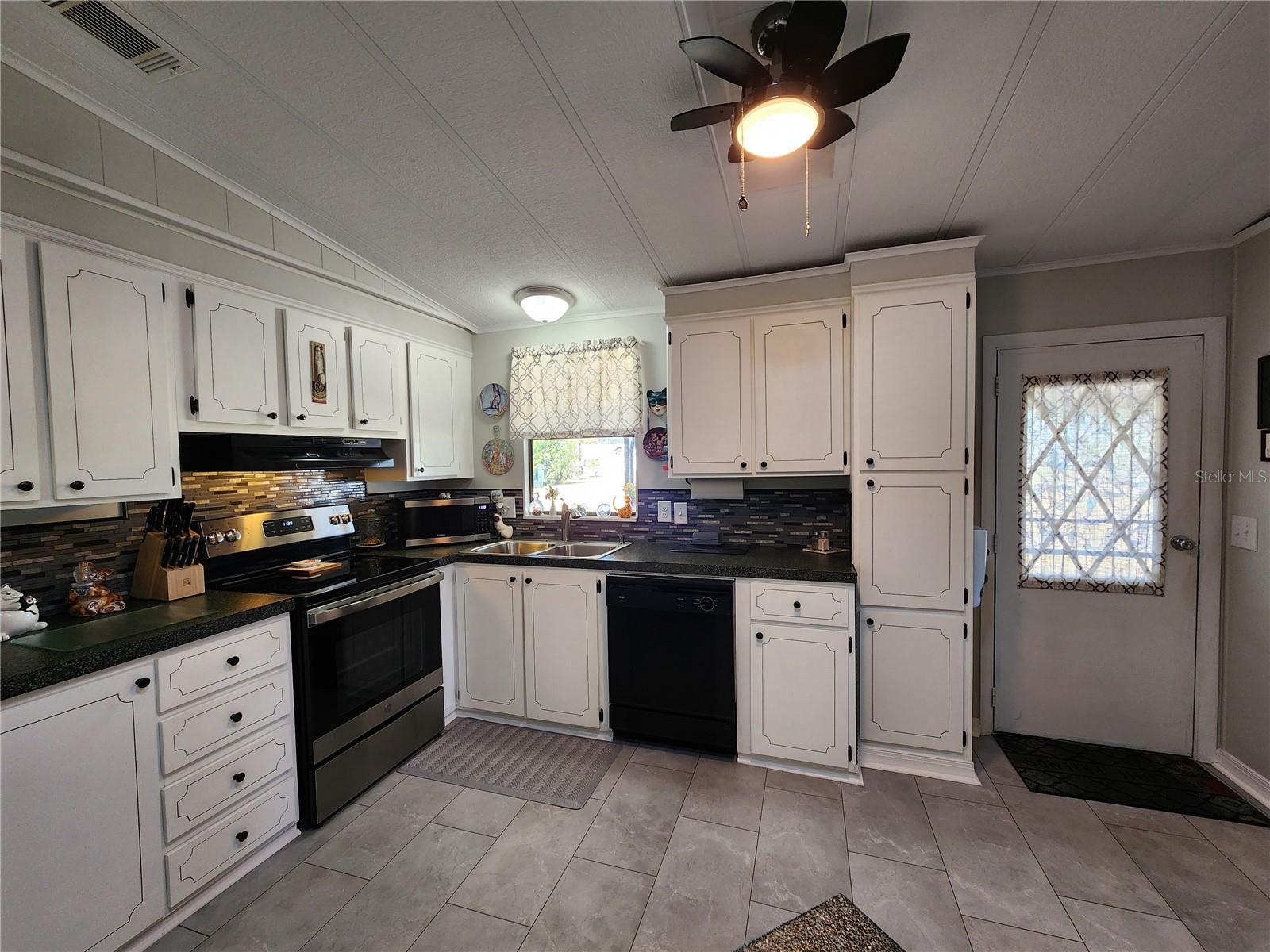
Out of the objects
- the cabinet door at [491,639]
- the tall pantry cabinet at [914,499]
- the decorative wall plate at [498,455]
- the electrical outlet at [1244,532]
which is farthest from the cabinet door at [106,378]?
the electrical outlet at [1244,532]

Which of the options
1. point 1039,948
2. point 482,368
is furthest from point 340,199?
point 1039,948

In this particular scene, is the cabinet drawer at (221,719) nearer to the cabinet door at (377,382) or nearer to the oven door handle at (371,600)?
the oven door handle at (371,600)

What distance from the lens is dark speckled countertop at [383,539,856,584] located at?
2.36 meters

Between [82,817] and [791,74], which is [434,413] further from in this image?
[791,74]

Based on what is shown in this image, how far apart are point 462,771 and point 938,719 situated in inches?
88.2

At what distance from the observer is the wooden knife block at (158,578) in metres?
1.94

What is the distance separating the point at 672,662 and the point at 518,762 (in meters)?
0.90

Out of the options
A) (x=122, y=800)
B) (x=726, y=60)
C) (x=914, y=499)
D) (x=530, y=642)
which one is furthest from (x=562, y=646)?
(x=726, y=60)

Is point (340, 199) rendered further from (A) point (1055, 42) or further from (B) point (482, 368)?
(A) point (1055, 42)

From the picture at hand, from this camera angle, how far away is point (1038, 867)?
1800 millimetres

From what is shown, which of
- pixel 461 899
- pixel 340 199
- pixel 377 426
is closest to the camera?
pixel 461 899

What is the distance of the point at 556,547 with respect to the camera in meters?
3.25

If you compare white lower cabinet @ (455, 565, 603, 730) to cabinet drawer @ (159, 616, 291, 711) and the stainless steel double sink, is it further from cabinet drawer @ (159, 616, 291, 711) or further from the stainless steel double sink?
cabinet drawer @ (159, 616, 291, 711)

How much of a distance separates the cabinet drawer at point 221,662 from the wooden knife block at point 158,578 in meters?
0.40
